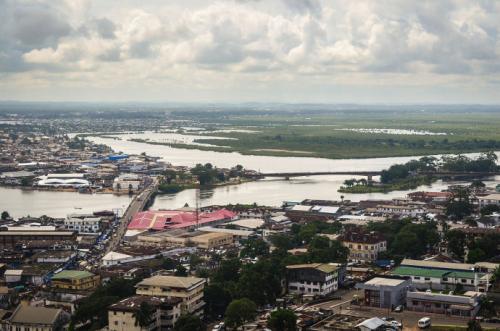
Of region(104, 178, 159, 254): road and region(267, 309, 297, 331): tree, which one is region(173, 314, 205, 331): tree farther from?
region(104, 178, 159, 254): road

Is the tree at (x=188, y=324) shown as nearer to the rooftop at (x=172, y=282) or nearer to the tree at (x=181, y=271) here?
the rooftop at (x=172, y=282)

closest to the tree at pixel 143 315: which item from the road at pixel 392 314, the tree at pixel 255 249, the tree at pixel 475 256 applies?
the road at pixel 392 314

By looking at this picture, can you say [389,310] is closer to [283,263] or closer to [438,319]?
[438,319]

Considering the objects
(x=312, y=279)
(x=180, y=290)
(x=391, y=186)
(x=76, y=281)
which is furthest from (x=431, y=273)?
(x=391, y=186)

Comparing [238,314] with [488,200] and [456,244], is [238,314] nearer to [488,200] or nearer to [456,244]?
[456,244]

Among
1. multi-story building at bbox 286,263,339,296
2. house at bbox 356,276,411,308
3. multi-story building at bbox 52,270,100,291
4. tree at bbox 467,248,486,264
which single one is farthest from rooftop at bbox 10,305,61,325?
tree at bbox 467,248,486,264

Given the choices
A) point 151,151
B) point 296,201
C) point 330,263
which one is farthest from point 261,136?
point 330,263
